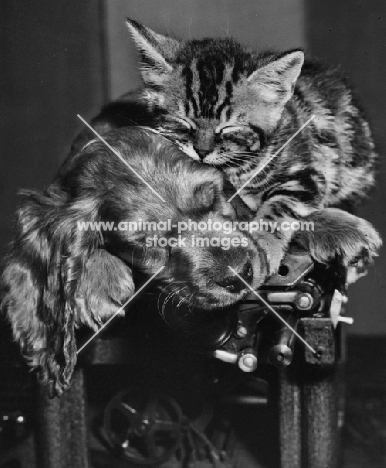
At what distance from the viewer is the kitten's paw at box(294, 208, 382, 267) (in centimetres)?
155

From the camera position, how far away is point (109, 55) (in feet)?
5.53

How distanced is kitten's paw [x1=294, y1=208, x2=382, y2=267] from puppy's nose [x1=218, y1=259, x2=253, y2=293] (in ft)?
0.58

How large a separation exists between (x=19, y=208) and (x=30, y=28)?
0.49 metres

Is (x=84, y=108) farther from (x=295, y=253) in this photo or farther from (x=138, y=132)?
(x=295, y=253)

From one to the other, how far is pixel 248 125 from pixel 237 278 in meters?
0.41

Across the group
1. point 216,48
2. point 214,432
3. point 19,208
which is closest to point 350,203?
point 216,48

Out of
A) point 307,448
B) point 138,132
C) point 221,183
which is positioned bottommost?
point 307,448

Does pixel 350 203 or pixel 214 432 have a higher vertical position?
pixel 350 203

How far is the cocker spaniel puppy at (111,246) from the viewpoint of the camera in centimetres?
147

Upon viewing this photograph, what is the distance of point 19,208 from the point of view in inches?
64.7

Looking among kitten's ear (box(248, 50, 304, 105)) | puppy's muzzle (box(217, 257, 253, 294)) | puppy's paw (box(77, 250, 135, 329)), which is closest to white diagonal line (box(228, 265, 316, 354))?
puppy's muzzle (box(217, 257, 253, 294))

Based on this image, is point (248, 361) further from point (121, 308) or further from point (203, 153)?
point (203, 153)

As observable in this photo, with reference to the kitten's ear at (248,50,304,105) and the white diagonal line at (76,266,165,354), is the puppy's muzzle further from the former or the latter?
the kitten's ear at (248,50,304,105)

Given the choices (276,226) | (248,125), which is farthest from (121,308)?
(248,125)
